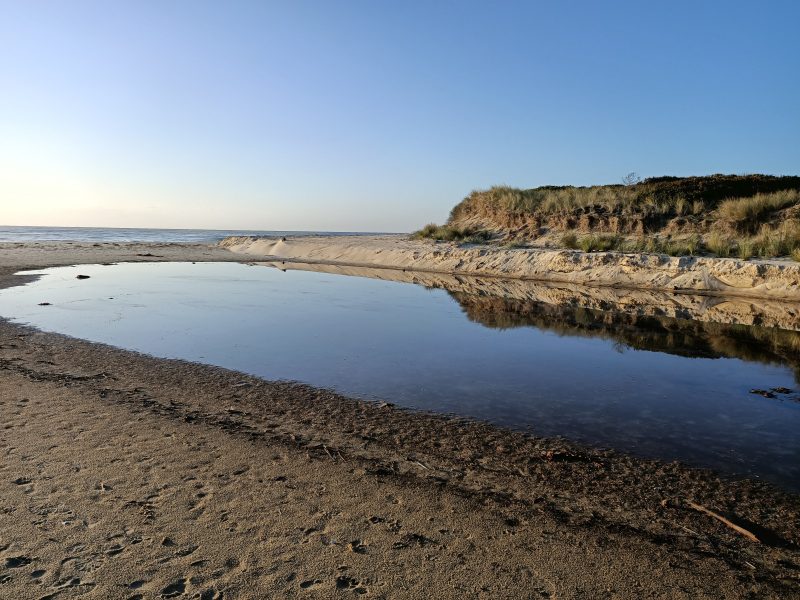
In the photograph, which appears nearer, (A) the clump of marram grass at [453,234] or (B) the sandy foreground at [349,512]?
(B) the sandy foreground at [349,512]

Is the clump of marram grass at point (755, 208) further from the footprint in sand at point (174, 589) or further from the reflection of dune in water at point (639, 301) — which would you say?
the footprint in sand at point (174, 589)

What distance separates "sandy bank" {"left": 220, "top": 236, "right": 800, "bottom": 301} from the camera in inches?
651

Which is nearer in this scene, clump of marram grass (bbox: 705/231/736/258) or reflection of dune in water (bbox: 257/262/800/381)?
reflection of dune in water (bbox: 257/262/800/381)

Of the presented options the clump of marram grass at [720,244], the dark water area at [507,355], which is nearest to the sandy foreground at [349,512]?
the dark water area at [507,355]

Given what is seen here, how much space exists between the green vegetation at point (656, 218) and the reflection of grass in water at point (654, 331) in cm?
845

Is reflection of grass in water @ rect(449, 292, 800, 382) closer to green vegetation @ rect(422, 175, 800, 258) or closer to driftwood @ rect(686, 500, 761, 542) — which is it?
driftwood @ rect(686, 500, 761, 542)

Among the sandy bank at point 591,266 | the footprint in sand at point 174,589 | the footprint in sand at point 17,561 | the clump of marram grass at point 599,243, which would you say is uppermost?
the clump of marram grass at point 599,243

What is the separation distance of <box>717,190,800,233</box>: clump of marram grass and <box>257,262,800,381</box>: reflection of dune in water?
22.8ft

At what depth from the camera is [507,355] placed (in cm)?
876

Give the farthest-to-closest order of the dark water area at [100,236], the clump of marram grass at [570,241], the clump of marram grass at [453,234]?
the dark water area at [100,236]
the clump of marram grass at [453,234]
the clump of marram grass at [570,241]

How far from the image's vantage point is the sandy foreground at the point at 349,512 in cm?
297

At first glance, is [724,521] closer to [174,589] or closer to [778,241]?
[174,589]

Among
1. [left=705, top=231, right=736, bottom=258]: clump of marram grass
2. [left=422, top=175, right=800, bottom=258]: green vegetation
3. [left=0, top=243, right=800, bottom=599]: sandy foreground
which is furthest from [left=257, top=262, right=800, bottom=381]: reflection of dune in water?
[left=0, top=243, right=800, bottom=599]: sandy foreground

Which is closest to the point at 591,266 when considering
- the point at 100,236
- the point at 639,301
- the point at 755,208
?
the point at 639,301
